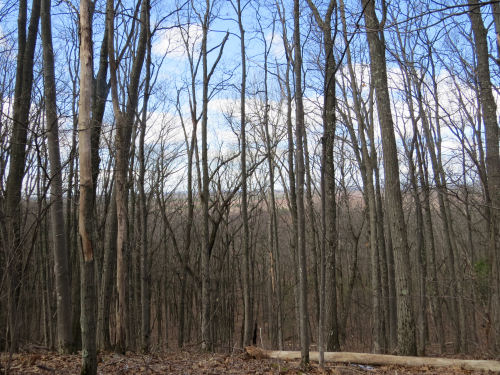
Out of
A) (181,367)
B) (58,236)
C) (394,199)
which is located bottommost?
(181,367)

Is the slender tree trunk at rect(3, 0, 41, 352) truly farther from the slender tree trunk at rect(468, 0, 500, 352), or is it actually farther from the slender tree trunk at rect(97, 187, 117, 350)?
the slender tree trunk at rect(468, 0, 500, 352)

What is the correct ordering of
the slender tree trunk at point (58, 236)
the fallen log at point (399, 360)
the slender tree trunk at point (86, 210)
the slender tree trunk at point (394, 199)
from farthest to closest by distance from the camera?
the slender tree trunk at point (394, 199), the slender tree trunk at point (58, 236), the fallen log at point (399, 360), the slender tree trunk at point (86, 210)

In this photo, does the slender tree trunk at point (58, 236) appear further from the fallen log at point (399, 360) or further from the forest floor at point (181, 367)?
the fallen log at point (399, 360)

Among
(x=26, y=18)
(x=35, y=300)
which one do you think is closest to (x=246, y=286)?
(x=26, y=18)

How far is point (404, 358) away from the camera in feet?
23.2

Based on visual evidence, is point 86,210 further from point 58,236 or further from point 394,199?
point 394,199

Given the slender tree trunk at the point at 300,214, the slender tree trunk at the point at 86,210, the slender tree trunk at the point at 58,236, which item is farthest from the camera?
the slender tree trunk at the point at 58,236

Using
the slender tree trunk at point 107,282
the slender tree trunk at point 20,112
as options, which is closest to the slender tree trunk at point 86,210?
the slender tree trunk at point 20,112

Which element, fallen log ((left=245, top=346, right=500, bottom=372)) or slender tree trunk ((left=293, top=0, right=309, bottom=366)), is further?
fallen log ((left=245, top=346, right=500, bottom=372))

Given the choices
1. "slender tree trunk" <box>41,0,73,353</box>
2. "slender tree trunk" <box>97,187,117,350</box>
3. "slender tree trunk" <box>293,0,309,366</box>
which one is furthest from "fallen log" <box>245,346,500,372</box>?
"slender tree trunk" <box>41,0,73,353</box>

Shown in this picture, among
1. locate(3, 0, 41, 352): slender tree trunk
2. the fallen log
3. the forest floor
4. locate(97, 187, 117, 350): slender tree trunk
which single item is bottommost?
the fallen log

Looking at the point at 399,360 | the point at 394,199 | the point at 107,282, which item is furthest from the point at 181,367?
the point at 394,199

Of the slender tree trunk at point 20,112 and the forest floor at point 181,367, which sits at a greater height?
the slender tree trunk at point 20,112

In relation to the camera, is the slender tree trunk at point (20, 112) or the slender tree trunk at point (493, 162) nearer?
the slender tree trunk at point (20, 112)
